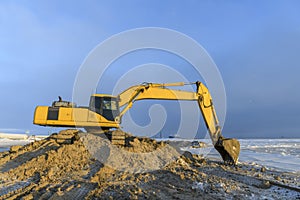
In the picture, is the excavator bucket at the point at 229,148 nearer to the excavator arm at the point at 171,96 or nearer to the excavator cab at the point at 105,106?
the excavator arm at the point at 171,96

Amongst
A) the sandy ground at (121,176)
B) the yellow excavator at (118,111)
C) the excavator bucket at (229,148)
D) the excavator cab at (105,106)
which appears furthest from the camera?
the excavator cab at (105,106)

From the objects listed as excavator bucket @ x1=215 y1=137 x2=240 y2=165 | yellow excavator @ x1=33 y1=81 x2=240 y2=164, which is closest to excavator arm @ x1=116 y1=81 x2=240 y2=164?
yellow excavator @ x1=33 y1=81 x2=240 y2=164

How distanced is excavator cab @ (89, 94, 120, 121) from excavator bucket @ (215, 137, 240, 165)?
197 inches

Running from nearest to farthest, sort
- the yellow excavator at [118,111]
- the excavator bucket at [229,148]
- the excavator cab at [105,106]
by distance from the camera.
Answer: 1. the excavator bucket at [229,148]
2. the yellow excavator at [118,111]
3. the excavator cab at [105,106]

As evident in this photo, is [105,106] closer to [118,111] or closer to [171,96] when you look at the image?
[118,111]

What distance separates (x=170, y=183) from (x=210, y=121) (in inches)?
206

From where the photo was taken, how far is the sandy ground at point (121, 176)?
6.71 m

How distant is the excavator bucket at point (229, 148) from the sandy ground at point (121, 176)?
1.57ft

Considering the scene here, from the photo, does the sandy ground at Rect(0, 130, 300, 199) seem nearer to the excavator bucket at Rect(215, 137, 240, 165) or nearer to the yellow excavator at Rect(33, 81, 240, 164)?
the excavator bucket at Rect(215, 137, 240, 165)

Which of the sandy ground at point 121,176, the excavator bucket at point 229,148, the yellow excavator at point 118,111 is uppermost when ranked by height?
the yellow excavator at point 118,111

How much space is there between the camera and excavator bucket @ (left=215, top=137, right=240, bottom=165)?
11453 mm

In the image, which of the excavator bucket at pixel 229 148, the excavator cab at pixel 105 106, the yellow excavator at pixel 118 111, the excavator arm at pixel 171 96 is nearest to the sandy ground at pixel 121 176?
the excavator bucket at pixel 229 148

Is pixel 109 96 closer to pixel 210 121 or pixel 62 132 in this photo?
pixel 62 132

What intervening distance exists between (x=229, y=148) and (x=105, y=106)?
6.07 m
